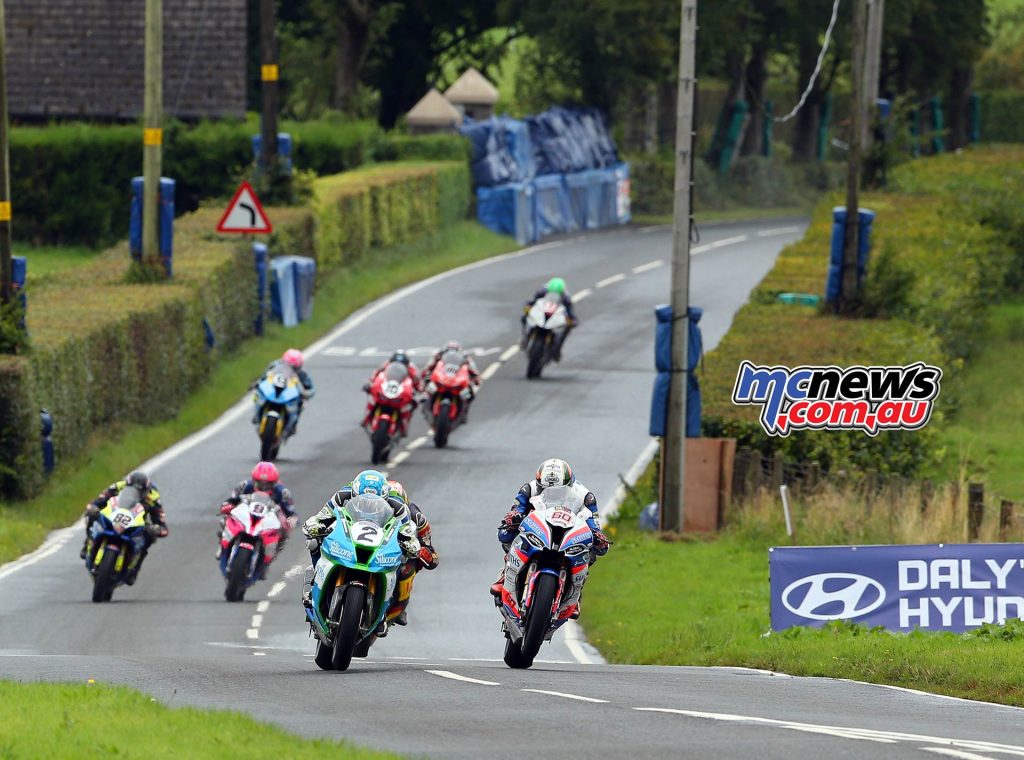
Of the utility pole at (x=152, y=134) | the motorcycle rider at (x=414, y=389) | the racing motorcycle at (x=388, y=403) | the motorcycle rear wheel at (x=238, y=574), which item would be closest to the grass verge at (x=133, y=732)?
the motorcycle rear wheel at (x=238, y=574)

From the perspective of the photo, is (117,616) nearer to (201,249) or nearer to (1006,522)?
(1006,522)

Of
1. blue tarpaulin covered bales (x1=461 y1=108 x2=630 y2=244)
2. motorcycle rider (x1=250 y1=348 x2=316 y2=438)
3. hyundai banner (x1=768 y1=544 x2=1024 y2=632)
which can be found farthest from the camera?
blue tarpaulin covered bales (x1=461 y1=108 x2=630 y2=244)

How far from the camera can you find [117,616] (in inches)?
793

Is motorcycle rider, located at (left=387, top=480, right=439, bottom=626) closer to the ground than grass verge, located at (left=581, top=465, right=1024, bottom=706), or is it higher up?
higher up

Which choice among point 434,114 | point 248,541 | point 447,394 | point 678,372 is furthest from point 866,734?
point 434,114

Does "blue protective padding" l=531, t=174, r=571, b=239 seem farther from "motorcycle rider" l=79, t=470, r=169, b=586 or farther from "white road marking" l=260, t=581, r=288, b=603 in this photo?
"motorcycle rider" l=79, t=470, r=169, b=586

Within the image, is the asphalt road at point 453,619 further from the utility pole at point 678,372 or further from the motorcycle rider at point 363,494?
the utility pole at point 678,372

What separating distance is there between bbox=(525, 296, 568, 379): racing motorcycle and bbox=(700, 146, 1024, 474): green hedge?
312cm

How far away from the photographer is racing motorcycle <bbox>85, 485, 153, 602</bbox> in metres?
20.7

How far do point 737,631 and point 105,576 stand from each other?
6230mm

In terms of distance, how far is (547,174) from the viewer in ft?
185

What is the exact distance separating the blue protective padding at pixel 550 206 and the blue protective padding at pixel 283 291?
1752 centimetres

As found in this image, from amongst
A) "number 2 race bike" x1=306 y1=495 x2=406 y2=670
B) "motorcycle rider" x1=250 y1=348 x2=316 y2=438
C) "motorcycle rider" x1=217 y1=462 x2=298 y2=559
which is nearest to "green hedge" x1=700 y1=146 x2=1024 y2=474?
"motorcycle rider" x1=250 y1=348 x2=316 y2=438

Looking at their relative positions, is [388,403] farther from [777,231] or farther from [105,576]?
[777,231]
